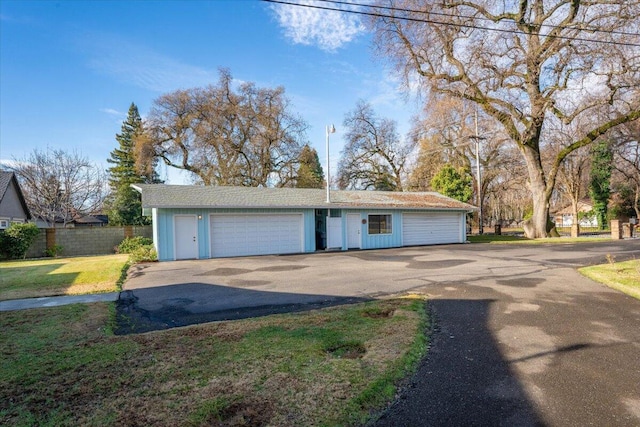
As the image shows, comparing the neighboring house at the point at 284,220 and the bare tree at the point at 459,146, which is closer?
the neighboring house at the point at 284,220

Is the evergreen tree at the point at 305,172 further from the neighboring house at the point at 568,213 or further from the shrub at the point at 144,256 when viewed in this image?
the neighboring house at the point at 568,213

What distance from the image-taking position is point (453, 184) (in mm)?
28422

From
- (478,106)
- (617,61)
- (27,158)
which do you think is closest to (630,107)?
(617,61)

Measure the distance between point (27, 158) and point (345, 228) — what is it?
26.2 metres

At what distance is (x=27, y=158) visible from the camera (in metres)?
27.2

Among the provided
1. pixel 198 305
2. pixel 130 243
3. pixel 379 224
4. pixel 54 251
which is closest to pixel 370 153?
pixel 379 224

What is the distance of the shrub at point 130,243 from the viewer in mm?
18297

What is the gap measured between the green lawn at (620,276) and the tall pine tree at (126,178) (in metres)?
28.5

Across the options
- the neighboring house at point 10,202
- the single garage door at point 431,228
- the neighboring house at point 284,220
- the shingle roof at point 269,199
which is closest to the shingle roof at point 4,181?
the neighboring house at point 10,202

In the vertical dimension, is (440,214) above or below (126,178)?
below

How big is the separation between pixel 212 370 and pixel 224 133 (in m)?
29.0

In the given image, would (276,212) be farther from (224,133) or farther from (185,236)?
(224,133)

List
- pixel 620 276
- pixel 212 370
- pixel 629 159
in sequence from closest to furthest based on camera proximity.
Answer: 1. pixel 212 370
2. pixel 620 276
3. pixel 629 159

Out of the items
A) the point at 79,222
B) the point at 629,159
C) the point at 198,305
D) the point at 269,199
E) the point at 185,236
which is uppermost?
the point at 629,159
